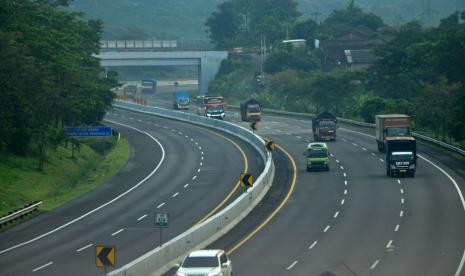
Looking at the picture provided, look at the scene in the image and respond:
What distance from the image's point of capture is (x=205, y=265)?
39.0 meters

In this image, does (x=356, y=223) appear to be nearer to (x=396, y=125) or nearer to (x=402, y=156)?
(x=402, y=156)

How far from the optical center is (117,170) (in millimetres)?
90062

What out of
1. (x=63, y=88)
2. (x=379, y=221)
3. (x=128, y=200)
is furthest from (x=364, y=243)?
(x=63, y=88)

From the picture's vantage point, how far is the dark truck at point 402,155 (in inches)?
3044

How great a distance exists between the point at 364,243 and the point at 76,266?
1451 centimetres

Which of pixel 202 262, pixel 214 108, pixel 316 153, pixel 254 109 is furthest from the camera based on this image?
pixel 214 108

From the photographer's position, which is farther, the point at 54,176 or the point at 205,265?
the point at 54,176

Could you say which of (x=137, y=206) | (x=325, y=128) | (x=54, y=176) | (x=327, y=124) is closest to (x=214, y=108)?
(x=327, y=124)

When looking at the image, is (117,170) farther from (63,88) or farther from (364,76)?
(364,76)

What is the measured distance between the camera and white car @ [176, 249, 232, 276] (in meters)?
38.4

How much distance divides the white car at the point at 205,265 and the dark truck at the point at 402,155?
129ft

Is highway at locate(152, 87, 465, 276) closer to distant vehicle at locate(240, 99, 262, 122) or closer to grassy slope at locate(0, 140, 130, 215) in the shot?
grassy slope at locate(0, 140, 130, 215)

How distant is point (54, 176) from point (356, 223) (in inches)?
1443

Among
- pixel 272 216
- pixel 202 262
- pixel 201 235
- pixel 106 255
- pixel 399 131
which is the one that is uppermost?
pixel 106 255
